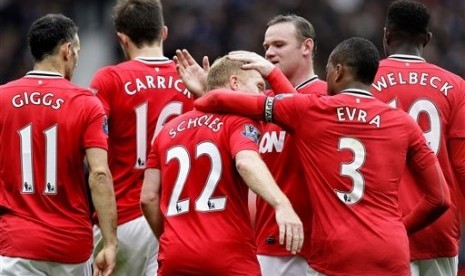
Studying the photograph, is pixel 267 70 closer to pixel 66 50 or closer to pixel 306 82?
pixel 306 82

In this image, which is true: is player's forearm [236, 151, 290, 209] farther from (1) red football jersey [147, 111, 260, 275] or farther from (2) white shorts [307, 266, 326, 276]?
(2) white shorts [307, 266, 326, 276]

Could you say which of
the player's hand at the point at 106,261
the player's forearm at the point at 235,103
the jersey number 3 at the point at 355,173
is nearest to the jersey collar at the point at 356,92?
the jersey number 3 at the point at 355,173

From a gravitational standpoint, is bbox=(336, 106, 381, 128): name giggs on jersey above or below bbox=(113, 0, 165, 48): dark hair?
below

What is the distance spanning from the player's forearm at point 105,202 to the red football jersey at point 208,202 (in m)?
0.66

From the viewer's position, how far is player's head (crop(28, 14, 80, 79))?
10.2 m

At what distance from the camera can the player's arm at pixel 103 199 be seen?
9844 mm

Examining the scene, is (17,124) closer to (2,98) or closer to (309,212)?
(2,98)

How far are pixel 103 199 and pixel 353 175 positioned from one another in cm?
188

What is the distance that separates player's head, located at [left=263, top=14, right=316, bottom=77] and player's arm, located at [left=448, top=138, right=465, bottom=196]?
49.8 inches

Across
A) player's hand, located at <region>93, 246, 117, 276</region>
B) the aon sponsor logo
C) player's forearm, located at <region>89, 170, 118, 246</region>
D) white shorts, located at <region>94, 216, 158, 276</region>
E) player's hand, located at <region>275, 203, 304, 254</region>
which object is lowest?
white shorts, located at <region>94, 216, 158, 276</region>

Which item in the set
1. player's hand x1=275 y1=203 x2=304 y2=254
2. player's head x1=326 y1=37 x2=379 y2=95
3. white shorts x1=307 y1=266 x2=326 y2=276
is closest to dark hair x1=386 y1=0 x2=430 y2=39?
player's head x1=326 y1=37 x2=379 y2=95

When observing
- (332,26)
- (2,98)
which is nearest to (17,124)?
(2,98)

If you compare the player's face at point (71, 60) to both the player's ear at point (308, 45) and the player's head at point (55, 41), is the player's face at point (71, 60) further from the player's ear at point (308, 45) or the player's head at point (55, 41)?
the player's ear at point (308, 45)

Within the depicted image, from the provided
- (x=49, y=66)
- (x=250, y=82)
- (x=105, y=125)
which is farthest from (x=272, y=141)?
(x=49, y=66)
